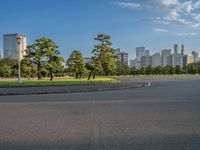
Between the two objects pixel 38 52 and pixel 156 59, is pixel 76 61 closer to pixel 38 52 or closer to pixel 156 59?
pixel 38 52

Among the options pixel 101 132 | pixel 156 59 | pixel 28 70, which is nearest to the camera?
pixel 101 132

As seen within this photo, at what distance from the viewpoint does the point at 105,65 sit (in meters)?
49.3

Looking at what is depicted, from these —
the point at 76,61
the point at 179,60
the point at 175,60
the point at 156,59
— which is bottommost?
the point at 76,61

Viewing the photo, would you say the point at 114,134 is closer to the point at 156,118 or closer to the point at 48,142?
the point at 48,142

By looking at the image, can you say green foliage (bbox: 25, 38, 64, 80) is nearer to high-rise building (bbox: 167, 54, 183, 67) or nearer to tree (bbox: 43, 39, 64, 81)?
tree (bbox: 43, 39, 64, 81)

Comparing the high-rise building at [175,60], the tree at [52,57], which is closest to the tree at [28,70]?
the tree at [52,57]

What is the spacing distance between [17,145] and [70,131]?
158 cm

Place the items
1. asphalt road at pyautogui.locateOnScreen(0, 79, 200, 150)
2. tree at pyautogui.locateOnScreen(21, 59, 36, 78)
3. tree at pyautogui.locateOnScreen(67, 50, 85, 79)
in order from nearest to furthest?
asphalt road at pyautogui.locateOnScreen(0, 79, 200, 150)
tree at pyautogui.locateOnScreen(67, 50, 85, 79)
tree at pyautogui.locateOnScreen(21, 59, 36, 78)

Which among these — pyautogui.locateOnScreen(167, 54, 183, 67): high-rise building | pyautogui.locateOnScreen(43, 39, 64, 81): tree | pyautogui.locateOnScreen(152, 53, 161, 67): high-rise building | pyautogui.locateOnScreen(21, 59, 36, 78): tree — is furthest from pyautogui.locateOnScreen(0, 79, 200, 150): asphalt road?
pyautogui.locateOnScreen(152, 53, 161, 67): high-rise building

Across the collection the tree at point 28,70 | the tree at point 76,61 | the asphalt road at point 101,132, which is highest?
the tree at point 76,61

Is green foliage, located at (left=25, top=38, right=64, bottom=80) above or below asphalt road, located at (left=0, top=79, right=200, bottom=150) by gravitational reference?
above

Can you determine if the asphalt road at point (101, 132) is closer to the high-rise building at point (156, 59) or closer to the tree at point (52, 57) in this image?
the tree at point (52, 57)

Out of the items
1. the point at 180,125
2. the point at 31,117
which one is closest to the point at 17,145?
the point at 31,117

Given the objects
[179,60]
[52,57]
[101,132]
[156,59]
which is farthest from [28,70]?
[156,59]
